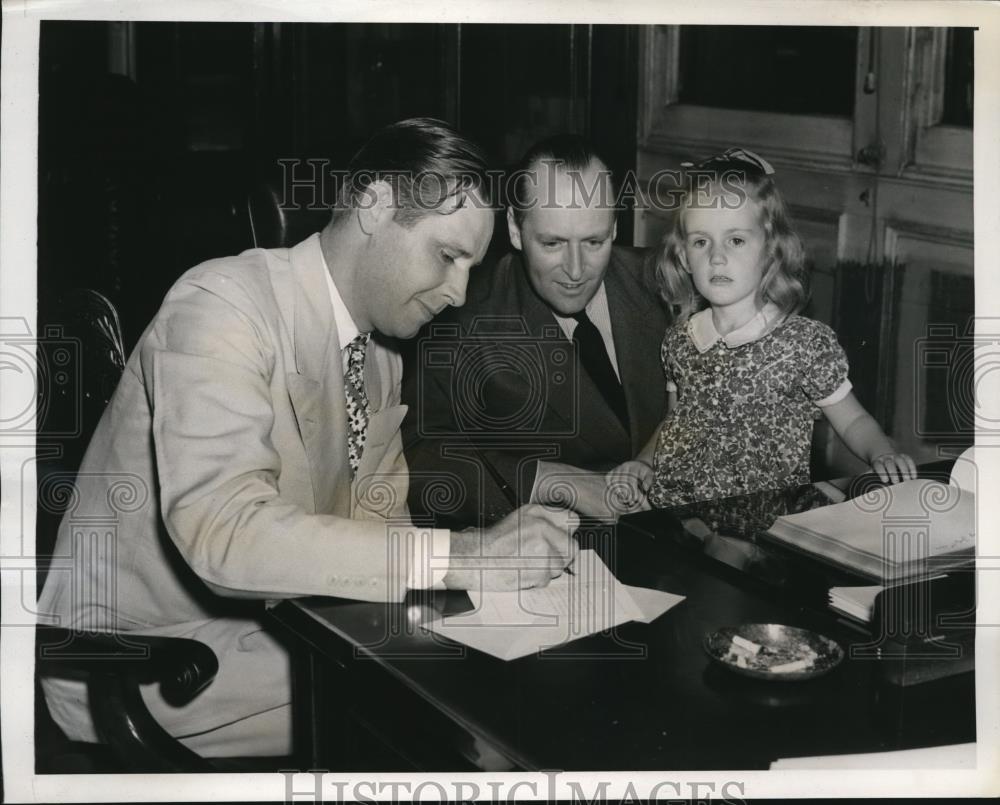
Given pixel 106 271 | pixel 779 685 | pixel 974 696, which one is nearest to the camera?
pixel 779 685

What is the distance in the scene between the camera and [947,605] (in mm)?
1679

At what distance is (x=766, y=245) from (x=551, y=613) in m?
0.84

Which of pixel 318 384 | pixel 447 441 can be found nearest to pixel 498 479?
pixel 447 441

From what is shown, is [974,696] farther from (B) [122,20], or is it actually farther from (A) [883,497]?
(B) [122,20]

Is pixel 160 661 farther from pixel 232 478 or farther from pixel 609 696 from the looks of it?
pixel 609 696

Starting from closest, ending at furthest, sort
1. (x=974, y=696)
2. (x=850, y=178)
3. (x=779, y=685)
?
(x=779, y=685), (x=974, y=696), (x=850, y=178)

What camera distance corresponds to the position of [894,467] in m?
1.94

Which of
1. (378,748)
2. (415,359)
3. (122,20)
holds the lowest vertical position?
(378,748)

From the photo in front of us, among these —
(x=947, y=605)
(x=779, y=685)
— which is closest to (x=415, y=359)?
(x=779, y=685)

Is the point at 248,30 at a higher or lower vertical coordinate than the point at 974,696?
higher

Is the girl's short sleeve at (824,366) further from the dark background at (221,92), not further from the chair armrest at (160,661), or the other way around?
the chair armrest at (160,661)

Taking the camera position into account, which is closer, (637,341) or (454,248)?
(454,248)

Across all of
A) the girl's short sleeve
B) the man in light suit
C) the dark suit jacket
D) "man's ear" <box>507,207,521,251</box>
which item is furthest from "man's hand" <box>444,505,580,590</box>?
the girl's short sleeve

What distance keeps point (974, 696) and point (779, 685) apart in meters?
0.47
